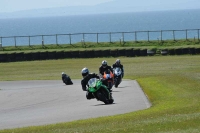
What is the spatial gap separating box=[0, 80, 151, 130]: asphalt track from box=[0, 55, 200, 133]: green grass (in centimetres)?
77

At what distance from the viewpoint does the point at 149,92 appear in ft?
Result: 91.8

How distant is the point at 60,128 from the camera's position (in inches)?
711

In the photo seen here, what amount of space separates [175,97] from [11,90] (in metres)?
11.3

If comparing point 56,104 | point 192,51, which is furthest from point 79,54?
point 56,104

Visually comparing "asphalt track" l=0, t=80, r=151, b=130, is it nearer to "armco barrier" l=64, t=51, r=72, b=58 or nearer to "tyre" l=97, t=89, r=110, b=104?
"tyre" l=97, t=89, r=110, b=104

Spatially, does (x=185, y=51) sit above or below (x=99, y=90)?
below

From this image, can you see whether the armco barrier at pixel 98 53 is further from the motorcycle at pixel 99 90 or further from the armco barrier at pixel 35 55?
the motorcycle at pixel 99 90

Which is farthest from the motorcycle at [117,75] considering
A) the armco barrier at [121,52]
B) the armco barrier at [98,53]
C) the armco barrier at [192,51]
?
the armco barrier at [98,53]

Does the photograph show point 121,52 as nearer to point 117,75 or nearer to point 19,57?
point 19,57

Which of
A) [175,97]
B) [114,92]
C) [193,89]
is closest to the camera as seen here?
[175,97]

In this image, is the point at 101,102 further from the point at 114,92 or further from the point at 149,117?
the point at 149,117

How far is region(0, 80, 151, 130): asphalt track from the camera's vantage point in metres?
21.5

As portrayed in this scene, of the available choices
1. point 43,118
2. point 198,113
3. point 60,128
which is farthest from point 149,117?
point 43,118

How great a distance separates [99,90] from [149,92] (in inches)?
176
